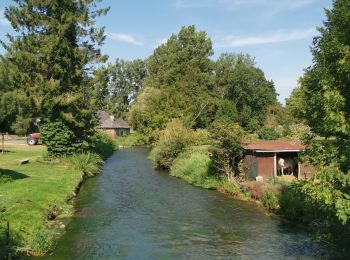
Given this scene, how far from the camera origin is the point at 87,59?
144ft

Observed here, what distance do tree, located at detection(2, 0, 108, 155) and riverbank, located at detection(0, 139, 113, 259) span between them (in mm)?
6092

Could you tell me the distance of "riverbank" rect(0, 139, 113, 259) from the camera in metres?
16.8

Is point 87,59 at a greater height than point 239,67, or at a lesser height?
lesser

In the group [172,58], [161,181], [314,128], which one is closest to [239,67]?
[172,58]

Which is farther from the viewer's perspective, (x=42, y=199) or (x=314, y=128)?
(x=42, y=199)

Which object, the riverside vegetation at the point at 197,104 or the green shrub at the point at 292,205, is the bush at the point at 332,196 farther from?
the green shrub at the point at 292,205

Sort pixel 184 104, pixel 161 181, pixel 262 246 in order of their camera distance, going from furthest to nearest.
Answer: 1. pixel 184 104
2. pixel 161 181
3. pixel 262 246

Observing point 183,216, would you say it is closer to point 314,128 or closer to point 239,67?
point 314,128

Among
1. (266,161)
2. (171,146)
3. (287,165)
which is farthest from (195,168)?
(287,165)

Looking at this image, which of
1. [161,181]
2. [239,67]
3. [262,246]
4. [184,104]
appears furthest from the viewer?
[239,67]

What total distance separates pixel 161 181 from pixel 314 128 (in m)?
24.7

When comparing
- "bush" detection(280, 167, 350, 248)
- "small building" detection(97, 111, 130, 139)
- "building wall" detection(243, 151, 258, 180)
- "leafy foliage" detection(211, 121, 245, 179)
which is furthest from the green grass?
"bush" detection(280, 167, 350, 248)

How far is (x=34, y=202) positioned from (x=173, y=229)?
725 cm

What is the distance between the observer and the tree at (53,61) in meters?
41.5
